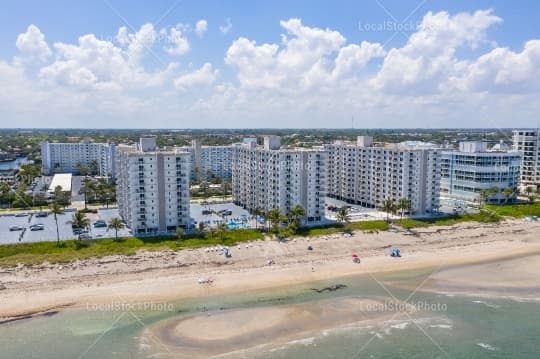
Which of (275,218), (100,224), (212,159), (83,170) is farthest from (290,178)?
(83,170)

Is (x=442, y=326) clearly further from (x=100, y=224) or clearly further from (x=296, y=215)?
(x=100, y=224)

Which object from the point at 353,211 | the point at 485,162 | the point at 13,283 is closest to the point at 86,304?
the point at 13,283

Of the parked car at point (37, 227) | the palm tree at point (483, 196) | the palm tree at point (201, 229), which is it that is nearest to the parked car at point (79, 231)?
the parked car at point (37, 227)

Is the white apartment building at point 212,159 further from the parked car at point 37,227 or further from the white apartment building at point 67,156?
the parked car at point 37,227

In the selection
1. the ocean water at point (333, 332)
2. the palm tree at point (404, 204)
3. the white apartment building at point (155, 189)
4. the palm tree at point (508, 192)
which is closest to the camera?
the ocean water at point (333, 332)

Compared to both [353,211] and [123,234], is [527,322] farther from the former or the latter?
[123,234]

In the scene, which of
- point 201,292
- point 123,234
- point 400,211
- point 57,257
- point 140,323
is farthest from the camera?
point 400,211
